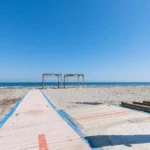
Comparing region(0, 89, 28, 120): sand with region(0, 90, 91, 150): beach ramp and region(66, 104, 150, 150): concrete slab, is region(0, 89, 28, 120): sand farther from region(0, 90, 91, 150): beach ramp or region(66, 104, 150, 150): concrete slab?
region(66, 104, 150, 150): concrete slab

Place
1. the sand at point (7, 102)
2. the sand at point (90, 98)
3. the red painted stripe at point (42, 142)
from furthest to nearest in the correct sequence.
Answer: the sand at point (90, 98), the sand at point (7, 102), the red painted stripe at point (42, 142)

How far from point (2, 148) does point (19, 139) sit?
1.92 ft

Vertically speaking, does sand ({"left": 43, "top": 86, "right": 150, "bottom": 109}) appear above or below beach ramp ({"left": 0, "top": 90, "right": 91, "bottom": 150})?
above

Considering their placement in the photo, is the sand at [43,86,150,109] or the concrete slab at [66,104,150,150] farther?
the sand at [43,86,150,109]

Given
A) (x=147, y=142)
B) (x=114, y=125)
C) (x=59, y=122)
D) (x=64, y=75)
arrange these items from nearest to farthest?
(x=147, y=142)
(x=114, y=125)
(x=59, y=122)
(x=64, y=75)

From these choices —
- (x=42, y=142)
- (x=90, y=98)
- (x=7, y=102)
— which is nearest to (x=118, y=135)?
(x=42, y=142)

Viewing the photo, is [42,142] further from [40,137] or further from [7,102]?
[7,102]

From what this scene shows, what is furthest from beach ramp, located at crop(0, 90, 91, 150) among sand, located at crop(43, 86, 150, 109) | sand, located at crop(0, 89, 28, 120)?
sand, located at crop(43, 86, 150, 109)

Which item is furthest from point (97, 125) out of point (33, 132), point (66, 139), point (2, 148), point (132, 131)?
point (2, 148)

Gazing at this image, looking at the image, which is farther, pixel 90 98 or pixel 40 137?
pixel 90 98

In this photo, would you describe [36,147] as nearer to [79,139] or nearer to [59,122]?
[79,139]

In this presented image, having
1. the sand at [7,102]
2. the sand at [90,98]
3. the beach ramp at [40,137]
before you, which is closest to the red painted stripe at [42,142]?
the beach ramp at [40,137]

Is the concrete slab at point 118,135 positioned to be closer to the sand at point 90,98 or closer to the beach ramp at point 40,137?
the beach ramp at point 40,137

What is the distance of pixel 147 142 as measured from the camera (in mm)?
3906
